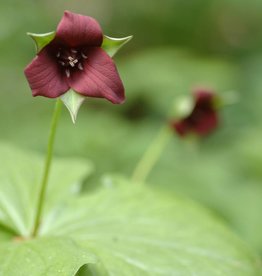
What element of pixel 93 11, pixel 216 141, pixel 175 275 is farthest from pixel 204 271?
pixel 93 11

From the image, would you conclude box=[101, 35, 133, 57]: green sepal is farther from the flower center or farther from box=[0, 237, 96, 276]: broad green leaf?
box=[0, 237, 96, 276]: broad green leaf

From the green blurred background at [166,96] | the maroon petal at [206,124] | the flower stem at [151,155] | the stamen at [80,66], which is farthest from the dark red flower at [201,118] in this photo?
the stamen at [80,66]

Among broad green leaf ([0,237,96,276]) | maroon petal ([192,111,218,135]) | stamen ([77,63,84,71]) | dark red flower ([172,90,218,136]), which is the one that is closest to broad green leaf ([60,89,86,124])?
stamen ([77,63,84,71])

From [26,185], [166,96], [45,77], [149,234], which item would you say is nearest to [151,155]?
[166,96]

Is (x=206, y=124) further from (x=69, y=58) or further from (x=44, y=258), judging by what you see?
(x=44, y=258)

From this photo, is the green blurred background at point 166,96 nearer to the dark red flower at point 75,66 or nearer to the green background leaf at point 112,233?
the green background leaf at point 112,233

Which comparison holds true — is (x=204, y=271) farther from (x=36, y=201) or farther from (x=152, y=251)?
(x=36, y=201)
